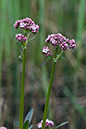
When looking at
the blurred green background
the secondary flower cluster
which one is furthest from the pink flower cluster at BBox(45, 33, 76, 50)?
the blurred green background

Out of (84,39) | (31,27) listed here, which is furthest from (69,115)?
(31,27)

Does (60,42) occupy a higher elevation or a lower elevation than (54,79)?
higher

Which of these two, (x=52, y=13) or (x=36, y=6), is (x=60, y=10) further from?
(x=52, y=13)

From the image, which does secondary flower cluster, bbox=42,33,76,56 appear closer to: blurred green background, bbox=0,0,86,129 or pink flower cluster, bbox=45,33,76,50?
pink flower cluster, bbox=45,33,76,50

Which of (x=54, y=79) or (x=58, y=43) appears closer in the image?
(x=58, y=43)

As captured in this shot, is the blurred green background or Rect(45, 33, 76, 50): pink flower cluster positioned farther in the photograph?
the blurred green background

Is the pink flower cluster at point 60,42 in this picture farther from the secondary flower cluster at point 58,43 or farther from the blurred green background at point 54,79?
the blurred green background at point 54,79

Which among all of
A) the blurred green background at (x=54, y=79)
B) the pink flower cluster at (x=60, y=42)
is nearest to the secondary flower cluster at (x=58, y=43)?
the pink flower cluster at (x=60, y=42)

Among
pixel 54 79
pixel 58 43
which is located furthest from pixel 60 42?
pixel 54 79

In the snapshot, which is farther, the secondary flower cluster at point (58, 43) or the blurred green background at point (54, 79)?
the blurred green background at point (54, 79)

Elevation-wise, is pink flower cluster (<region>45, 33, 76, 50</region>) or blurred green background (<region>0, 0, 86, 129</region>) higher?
pink flower cluster (<region>45, 33, 76, 50</region>)

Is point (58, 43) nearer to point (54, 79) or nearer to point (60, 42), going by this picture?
point (60, 42)
